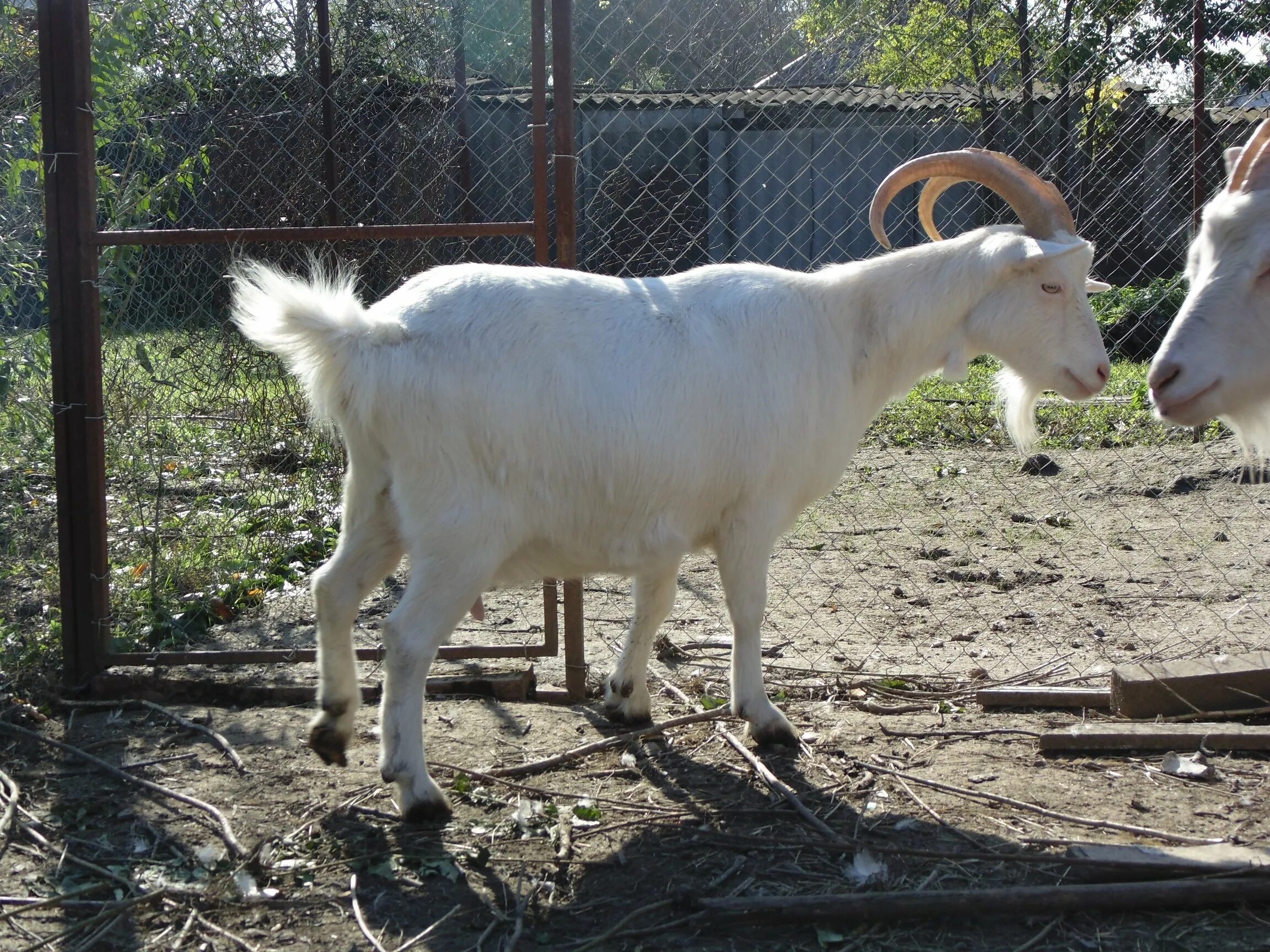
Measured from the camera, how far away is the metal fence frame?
363cm

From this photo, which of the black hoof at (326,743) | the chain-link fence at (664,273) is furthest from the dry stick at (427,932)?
the chain-link fence at (664,273)

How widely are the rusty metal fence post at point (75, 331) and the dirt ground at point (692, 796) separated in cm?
42

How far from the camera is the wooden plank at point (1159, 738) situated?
10.5 feet

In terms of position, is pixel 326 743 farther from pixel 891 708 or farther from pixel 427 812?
pixel 891 708

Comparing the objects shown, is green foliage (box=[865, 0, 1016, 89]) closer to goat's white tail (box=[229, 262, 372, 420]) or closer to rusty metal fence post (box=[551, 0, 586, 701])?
rusty metal fence post (box=[551, 0, 586, 701])

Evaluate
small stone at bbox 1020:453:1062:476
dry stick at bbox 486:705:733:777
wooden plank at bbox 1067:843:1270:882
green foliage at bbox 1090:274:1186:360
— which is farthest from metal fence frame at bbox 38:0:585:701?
green foliage at bbox 1090:274:1186:360

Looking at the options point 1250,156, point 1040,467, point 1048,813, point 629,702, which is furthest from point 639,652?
point 1040,467

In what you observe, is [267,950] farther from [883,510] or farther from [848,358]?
[883,510]

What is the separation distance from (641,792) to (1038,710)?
1426mm

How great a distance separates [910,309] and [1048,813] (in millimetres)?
1519

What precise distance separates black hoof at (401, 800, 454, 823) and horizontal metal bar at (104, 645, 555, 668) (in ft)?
3.25

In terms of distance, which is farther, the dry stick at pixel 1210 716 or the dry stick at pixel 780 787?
the dry stick at pixel 1210 716

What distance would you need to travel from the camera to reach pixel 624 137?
9664mm

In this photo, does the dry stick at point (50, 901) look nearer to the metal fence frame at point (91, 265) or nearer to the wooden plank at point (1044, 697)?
the metal fence frame at point (91, 265)
